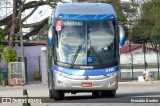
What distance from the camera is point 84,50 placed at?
22078 millimetres

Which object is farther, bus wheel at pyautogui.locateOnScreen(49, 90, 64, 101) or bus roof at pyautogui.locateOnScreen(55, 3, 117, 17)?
bus wheel at pyautogui.locateOnScreen(49, 90, 64, 101)

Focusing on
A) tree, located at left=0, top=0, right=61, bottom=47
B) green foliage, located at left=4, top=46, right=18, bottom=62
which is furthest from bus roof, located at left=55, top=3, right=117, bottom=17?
tree, located at left=0, top=0, right=61, bottom=47

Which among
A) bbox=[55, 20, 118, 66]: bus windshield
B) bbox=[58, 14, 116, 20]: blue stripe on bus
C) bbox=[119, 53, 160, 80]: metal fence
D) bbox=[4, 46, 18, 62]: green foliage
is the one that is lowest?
bbox=[119, 53, 160, 80]: metal fence

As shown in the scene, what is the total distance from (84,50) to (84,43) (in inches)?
10.9

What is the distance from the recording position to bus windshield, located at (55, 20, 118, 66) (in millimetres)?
22047

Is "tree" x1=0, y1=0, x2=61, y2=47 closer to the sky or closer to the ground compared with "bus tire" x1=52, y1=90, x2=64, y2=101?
closer to the ground

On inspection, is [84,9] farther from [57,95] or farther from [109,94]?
[109,94]

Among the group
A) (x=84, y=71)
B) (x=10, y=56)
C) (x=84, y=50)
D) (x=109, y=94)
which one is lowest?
(x=10, y=56)

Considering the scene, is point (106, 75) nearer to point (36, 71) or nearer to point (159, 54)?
point (159, 54)

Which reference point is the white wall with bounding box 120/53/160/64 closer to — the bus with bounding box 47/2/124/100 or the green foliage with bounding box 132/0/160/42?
the green foliage with bounding box 132/0/160/42

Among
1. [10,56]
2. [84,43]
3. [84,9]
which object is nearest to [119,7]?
[10,56]

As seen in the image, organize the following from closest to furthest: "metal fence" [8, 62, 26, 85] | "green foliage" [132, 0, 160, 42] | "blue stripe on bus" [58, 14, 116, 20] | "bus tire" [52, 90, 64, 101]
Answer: "blue stripe on bus" [58, 14, 116, 20] → "bus tire" [52, 90, 64, 101] → "metal fence" [8, 62, 26, 85] → "green foliage" [132, 0, 160, 42]

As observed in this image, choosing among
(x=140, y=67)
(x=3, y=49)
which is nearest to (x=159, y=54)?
(x=140, y=67)

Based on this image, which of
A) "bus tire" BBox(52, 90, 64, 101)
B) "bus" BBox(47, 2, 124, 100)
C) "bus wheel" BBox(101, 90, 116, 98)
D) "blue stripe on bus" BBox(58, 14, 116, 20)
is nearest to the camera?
"bus" BBox(47, 2, 124, 100)
